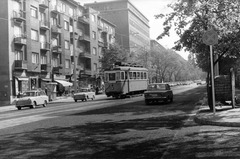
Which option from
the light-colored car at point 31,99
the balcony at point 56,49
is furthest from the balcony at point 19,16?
the light-colored car at point 31,99

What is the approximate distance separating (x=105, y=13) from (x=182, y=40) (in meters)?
80.1

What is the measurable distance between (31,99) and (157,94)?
1106 centimetres

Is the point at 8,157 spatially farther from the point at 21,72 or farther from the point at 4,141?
the point at 21,72

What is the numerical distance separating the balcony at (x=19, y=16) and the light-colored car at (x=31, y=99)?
1362cm

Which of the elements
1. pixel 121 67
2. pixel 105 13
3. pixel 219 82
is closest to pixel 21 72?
pixel 121 67

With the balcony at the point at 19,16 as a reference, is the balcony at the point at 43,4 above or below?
above

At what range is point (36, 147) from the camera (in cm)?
715

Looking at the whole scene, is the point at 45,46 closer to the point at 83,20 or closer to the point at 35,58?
the point at 35,58

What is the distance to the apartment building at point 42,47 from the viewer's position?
115 feet

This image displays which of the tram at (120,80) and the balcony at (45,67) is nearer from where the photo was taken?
the tram at (120,80)

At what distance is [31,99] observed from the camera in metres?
24.6

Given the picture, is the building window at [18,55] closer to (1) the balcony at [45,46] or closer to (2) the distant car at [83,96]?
(1) the balcony at [45,46]

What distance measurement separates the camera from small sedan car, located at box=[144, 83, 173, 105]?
19.4m

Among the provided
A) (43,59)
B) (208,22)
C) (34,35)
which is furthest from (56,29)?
(208,22)
